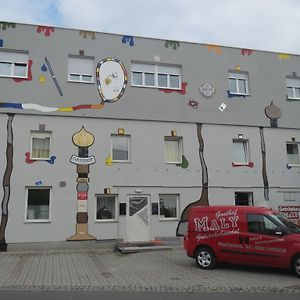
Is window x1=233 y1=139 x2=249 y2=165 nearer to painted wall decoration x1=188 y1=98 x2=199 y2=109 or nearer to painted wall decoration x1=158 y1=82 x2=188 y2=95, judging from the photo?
painted wall decoration x1=188 y1=98 x2=199 y2=109

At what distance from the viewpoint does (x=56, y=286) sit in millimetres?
10352

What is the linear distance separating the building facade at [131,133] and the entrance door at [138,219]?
0.05m

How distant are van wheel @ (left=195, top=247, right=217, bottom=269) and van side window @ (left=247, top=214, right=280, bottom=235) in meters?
1.43

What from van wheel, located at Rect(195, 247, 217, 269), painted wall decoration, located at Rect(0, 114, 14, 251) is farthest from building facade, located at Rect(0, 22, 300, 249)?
van wheel, located at Rect(195, 247, 217, 269)

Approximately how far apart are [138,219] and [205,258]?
6.08 metres

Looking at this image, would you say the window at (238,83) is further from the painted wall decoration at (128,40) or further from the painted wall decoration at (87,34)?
the painted wall decoration at (87,34)

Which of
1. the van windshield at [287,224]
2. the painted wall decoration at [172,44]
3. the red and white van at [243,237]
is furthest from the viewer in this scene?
the painted wall decoration at [172,44]

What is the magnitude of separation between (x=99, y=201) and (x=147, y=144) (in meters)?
3.30

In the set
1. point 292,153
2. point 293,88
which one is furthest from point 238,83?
point 292,153

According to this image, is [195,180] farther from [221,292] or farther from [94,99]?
[221,292]

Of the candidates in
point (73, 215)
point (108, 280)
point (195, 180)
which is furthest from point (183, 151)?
point (108, 280)

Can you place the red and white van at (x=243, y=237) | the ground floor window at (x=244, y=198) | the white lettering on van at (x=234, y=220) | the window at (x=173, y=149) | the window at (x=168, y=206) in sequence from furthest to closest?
the ground floor window at (x=244, y=198), the window at (x=173, y=149), the window at (x=168, y=206), the white lettering on van at (x=234, y=220), the red and white van at (x=243, y=237)

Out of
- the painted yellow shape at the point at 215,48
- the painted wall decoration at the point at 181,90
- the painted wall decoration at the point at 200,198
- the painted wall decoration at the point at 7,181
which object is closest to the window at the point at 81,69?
the painted wall decoration at the point at 7,181

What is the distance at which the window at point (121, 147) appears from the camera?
1920 centimetres
